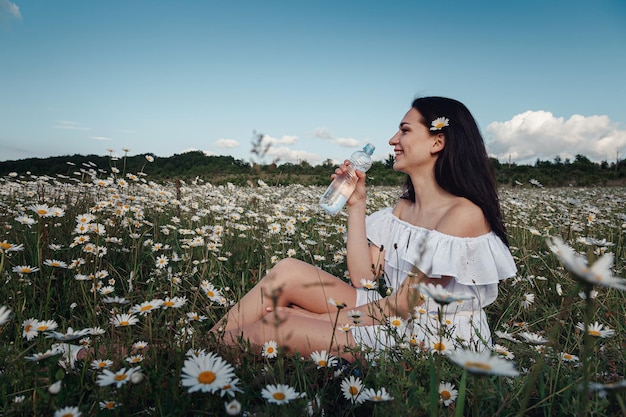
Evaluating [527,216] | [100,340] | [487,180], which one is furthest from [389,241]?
[527,216]

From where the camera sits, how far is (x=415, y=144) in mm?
2467

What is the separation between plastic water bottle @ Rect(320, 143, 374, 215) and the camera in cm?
258

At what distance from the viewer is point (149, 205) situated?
3973 millimetres

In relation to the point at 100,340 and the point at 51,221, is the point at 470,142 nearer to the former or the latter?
the point at 100,340

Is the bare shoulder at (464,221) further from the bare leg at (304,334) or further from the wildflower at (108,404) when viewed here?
the wildflower at (108,404)

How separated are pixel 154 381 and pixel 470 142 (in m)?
2.01

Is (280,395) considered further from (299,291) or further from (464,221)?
(464,221)

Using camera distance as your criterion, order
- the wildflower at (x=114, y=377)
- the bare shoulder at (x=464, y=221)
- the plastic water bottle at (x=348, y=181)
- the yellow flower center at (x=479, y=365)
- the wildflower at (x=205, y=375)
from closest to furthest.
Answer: the yellow flower center at (x=479, y=365) → the wildflower at (x=205, y=375) → the wildflower at (x=114, y=377) → the bare shoulder at (x=464, y=221) → the plastic water bottle at (x=348, y=181)

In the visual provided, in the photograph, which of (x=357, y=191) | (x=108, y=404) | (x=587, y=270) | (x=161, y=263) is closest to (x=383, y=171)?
(x=357, y=191)

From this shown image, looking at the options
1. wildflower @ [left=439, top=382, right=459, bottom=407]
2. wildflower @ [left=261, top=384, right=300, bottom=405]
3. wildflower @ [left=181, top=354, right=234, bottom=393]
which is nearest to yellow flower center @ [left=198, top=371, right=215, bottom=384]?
wildflower @ [left=181, top=354, right=234, bottom=393]

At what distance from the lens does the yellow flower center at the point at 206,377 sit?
2.98ft

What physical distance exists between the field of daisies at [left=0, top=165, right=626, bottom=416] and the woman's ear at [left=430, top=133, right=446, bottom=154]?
2.99ft

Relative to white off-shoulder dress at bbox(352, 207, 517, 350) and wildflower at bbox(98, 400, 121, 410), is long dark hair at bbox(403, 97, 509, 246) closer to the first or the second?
white off-shoulder dress at bbox(352, 207, 517, 350)

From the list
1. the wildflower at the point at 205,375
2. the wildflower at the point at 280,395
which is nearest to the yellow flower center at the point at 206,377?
the wildflower at the point at 205,375
